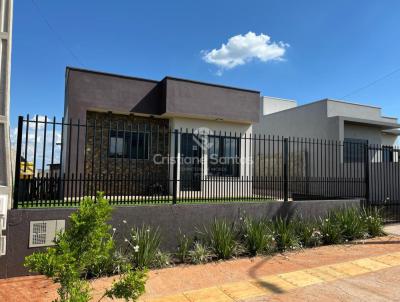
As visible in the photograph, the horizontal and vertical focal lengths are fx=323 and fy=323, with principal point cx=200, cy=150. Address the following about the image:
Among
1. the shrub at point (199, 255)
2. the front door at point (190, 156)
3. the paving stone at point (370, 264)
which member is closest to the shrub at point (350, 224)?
the paving stone at point (370, 264)

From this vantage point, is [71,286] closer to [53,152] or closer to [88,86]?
[53,152]

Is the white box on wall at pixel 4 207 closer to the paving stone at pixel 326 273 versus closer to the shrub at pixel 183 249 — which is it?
the shrub at pixel 183 249

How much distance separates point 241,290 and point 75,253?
2.90 metres

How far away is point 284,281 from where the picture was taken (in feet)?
18.9

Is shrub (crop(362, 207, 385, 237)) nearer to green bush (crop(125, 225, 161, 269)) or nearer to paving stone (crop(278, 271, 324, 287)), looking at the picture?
paving stone (crop(278, 271, 324, 287))

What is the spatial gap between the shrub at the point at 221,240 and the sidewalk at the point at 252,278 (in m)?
0.27

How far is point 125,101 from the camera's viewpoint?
14266mm

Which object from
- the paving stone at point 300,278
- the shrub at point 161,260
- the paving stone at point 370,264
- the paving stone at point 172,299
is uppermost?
the shrub at point 161,260

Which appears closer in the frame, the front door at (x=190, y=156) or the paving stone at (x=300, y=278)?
the paving stone at (x=300, y=278)

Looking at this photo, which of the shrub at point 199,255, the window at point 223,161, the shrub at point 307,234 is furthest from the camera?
the window at point 223,161

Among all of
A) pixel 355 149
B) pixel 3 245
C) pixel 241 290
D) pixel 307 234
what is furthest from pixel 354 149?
pixel 3 245

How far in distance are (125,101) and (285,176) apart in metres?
8.13

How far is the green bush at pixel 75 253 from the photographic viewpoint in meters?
3.38

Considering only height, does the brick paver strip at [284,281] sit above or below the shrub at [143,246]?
below
